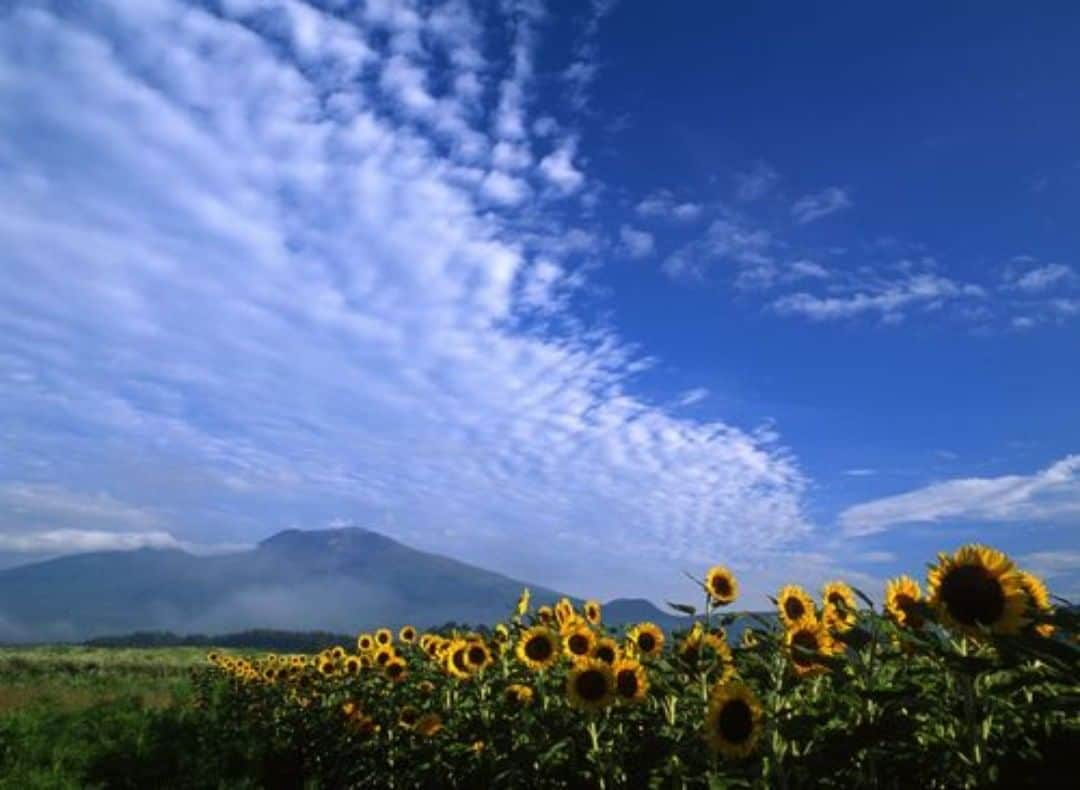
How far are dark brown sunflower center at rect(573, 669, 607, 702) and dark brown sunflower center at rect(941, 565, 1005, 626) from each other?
2898 millimetres

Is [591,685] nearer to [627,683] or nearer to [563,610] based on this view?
[627,683]

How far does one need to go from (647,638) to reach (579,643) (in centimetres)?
79

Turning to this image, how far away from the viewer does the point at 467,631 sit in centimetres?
1104

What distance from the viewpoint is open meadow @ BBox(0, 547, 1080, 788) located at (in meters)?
3.31

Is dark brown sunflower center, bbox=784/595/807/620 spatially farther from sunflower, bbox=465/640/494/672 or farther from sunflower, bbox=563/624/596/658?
sunflower, bbox=465/640/494/672

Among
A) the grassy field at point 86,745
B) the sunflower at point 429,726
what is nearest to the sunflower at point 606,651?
the sunflower at point 429,726

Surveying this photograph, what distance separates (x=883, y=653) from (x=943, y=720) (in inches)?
15.4

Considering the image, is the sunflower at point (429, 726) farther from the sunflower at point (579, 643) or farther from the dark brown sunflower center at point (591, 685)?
the dark brown sunflower center at point (591, 685)

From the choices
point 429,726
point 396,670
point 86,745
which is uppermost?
point 396,670

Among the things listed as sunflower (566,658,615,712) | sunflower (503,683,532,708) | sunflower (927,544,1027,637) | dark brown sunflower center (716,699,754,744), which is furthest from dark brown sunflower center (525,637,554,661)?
sunflower (927,544,1027,637)

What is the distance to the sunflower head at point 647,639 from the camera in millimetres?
7133

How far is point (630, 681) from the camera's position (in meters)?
6.05

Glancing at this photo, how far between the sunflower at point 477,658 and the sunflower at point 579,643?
5.64 ft

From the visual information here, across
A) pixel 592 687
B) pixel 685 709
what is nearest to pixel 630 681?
pixel 592 687
